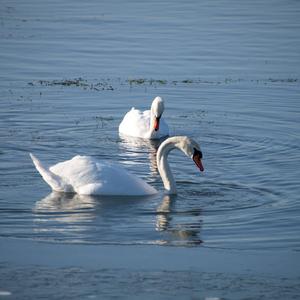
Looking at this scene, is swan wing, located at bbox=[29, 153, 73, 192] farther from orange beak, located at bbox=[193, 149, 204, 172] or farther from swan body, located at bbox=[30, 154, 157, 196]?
orange beak, located at bbox=[193, 149, 204, 172]

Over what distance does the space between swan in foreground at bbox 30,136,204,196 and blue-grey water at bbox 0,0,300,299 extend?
166mm

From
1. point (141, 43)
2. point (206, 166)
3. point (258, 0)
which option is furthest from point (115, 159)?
point (258, 0)

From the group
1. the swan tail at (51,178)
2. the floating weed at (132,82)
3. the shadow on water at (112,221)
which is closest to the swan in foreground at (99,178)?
the swan tail at (51,178)

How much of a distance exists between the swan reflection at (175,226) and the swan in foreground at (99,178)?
0.48 meters

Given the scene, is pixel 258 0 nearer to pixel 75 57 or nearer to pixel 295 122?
pixel 75 57

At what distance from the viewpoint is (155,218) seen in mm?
12234

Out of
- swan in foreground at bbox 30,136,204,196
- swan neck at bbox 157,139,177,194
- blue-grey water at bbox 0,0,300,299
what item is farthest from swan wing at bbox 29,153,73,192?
swan neck at bbox 157,139,177,194

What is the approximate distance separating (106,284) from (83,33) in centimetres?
1941

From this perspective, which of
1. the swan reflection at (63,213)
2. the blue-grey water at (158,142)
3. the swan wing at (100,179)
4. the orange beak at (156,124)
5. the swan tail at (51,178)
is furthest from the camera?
the orange beak at (156,124)

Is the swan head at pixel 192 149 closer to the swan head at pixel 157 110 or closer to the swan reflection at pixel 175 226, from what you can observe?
the swan reflection at pixel 175 226

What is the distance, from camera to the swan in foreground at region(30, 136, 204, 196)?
13.4 m

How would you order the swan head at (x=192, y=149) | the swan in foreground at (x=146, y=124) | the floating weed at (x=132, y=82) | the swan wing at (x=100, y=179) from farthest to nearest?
the floating weed at (x=132, y=82) → the swan in foreground at (x=146, y=124) → the swan head at (x=192, y=149) → the swan wing at (x=100, y=179)

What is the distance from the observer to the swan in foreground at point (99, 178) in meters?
13.4

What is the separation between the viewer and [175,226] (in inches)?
466
